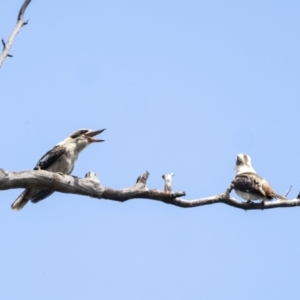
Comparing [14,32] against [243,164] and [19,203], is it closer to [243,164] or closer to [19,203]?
[19,203]

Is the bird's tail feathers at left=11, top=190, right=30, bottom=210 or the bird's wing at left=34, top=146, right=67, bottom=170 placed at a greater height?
the bird's wing at left=34, top=146, right=67, bottom=170

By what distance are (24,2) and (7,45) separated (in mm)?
726

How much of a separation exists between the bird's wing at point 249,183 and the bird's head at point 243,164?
1.39 ft

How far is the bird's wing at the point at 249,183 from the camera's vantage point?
354 inches

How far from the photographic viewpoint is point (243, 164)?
34.4 ft

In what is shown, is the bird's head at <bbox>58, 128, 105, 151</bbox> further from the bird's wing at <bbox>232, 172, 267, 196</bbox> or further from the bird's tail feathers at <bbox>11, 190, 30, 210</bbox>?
the bird's wing at <bbox>232, 172, 267, 196</bbox>

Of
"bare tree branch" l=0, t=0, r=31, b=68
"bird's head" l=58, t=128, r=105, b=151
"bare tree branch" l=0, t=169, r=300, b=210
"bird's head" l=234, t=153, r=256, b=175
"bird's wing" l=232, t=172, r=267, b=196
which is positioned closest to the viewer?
"bare tree branch" l=0, t=169, r=300, b=210

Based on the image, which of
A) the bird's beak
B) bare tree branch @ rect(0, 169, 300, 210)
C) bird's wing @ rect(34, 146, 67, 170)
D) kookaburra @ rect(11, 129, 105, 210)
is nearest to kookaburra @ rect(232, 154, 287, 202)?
bare tree branch @ rect(0, 169, 300, 210)

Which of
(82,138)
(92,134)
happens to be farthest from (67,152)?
(92,134)

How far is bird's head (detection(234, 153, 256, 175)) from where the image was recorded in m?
10.3

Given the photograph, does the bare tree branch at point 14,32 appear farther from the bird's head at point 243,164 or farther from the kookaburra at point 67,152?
the bird's head at point 243,164

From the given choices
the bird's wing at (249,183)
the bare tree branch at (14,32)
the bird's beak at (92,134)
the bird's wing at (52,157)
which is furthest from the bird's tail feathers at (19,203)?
the bird's wing at (249,183)

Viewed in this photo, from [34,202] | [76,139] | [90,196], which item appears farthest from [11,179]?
[76,139]

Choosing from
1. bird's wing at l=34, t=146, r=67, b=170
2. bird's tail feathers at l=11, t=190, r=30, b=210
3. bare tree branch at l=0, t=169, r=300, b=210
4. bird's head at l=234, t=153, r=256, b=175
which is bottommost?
bird's tail feathers at l=11, t=190, r=30, b=210
